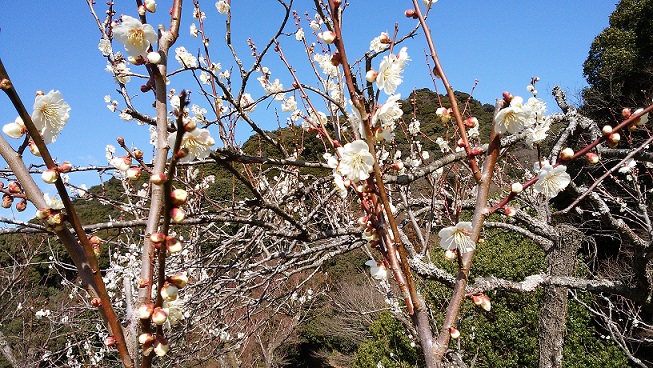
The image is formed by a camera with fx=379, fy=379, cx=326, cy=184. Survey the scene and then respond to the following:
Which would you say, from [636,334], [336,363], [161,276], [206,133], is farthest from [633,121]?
[336,363]

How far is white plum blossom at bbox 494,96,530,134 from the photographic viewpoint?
99 centimetres

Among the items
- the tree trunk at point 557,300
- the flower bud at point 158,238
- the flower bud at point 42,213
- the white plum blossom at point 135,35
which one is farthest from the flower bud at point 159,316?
the tree trunk at point 557,300

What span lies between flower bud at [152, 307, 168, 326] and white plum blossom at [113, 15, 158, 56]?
0.61 metres

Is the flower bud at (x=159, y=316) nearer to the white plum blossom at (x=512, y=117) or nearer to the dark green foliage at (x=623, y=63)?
the white plum blossom at (x=512, y=117)

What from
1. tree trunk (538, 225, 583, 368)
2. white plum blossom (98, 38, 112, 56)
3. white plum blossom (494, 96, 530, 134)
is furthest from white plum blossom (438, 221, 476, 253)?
tree trunk (538, 225, 583, 368)

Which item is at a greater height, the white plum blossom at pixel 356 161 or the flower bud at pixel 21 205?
the flower bud at pixel 21 205

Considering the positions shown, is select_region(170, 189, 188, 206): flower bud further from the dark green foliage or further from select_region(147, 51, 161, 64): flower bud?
the dark green foliage

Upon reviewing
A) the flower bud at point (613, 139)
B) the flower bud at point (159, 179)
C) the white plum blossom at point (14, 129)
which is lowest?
the flower bud at point (613, 139)

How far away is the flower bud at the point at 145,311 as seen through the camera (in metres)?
0.63

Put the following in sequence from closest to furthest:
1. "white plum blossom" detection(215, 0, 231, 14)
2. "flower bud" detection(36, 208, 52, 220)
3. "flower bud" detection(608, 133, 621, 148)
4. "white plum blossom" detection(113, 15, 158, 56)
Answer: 1. "flower bud" detection(36, 208, 52, 220)
2. "white plum blossom" detection(113, 15, 158, 56)
3. "flower bud" detection(608, 133, 621, 148)
4. "white plum blossom" detection(215, 0, 231, 14)

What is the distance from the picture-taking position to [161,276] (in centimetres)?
64

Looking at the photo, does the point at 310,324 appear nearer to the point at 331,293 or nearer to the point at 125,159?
the point at 331,293

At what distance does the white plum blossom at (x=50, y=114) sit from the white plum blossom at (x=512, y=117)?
3.48ft

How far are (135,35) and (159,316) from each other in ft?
2.27
